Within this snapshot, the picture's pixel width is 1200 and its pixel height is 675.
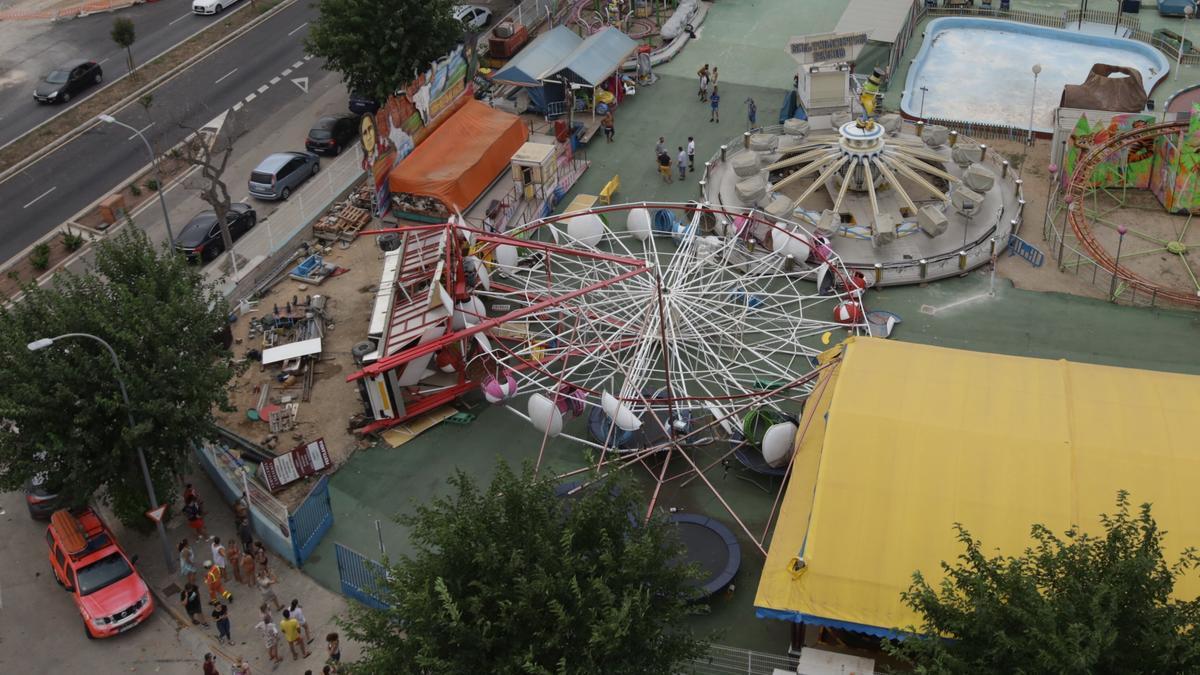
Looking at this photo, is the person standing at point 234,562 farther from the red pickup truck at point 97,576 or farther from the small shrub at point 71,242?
the small shrub at point 71,242

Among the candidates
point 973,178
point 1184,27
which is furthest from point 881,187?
point 1184,27

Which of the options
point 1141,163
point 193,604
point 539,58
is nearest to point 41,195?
point 539,58

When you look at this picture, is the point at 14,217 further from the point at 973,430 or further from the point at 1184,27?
the point at 1184,27

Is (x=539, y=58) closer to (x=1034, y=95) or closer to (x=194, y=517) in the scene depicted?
(x=1034, y=95)

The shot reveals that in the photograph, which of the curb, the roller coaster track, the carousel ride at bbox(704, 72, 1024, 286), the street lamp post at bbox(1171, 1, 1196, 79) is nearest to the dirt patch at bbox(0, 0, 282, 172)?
the curb

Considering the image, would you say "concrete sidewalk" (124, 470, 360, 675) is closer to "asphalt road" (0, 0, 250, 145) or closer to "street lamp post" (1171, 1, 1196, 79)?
"asphalt road" (0, 0, 250, 145)

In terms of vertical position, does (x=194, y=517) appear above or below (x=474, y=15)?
below
